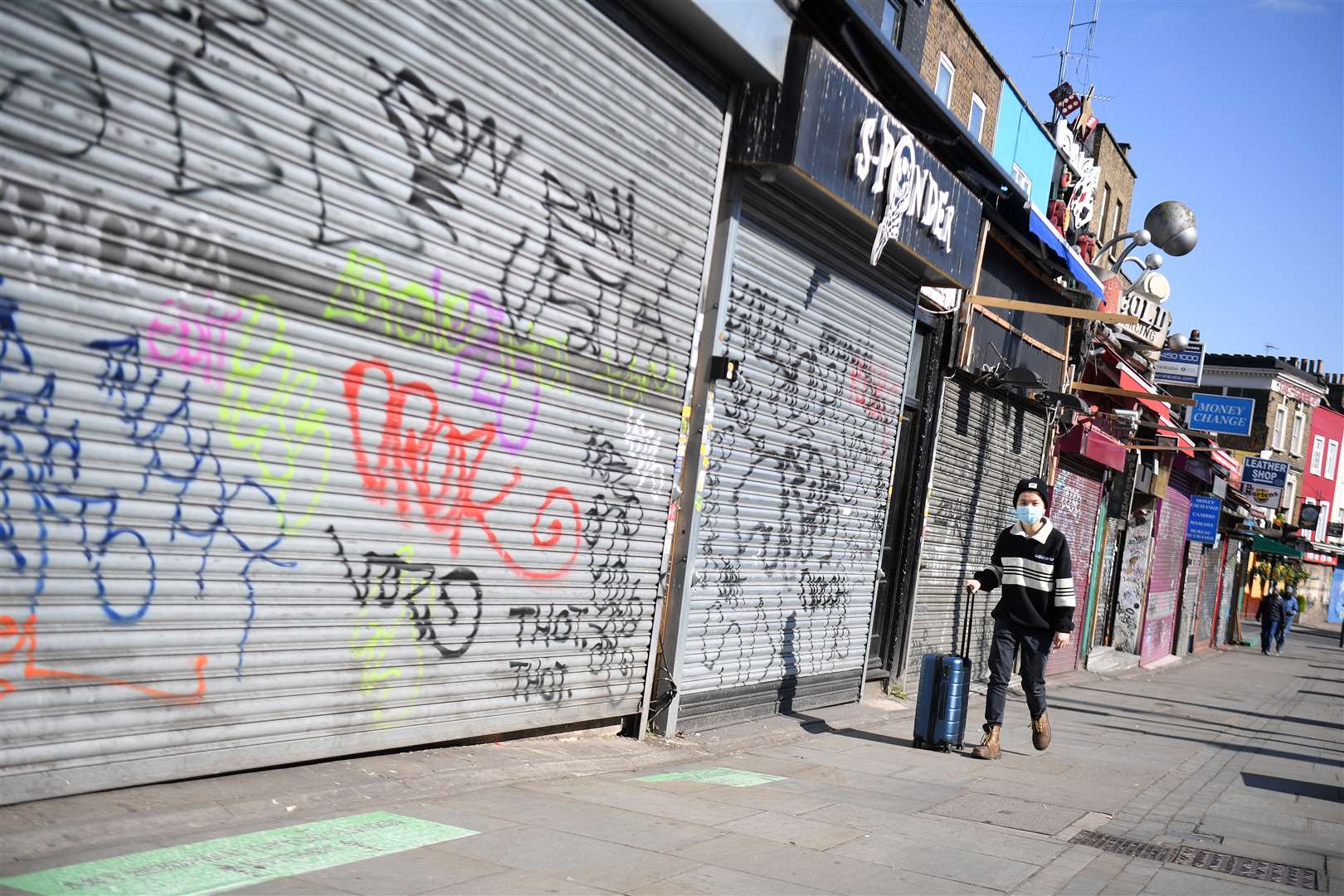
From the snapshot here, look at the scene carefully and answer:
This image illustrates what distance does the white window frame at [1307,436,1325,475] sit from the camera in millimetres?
61281

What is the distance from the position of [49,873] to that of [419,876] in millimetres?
1229

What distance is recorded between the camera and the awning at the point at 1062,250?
14474mm

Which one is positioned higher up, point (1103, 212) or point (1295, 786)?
point (1103, 212)

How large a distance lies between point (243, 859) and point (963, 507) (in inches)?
461

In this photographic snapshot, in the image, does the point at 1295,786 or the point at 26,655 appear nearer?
the point at 26,655

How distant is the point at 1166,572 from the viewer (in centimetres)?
2970

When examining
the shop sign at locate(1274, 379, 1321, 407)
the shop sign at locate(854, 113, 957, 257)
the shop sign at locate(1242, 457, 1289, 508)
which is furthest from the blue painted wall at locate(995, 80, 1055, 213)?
the shop sign at locate(1274, 379, 1321, 407)

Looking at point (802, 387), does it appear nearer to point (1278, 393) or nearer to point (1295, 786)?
point (1295, 786)

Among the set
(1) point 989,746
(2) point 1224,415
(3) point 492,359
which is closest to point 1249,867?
(1) point 989,746

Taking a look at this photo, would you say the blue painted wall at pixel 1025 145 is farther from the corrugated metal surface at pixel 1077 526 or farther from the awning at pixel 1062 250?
the corrugated metal surface at pixel 1077 526

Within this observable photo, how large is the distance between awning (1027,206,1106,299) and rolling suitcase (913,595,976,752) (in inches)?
260

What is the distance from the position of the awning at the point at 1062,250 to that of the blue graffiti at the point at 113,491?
37.2ft

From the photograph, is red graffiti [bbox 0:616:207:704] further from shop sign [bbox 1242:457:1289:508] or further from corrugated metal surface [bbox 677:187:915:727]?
shop sign [bbox 1242:457:1289:508]

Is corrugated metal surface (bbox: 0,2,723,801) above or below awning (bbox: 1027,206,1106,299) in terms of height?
below
